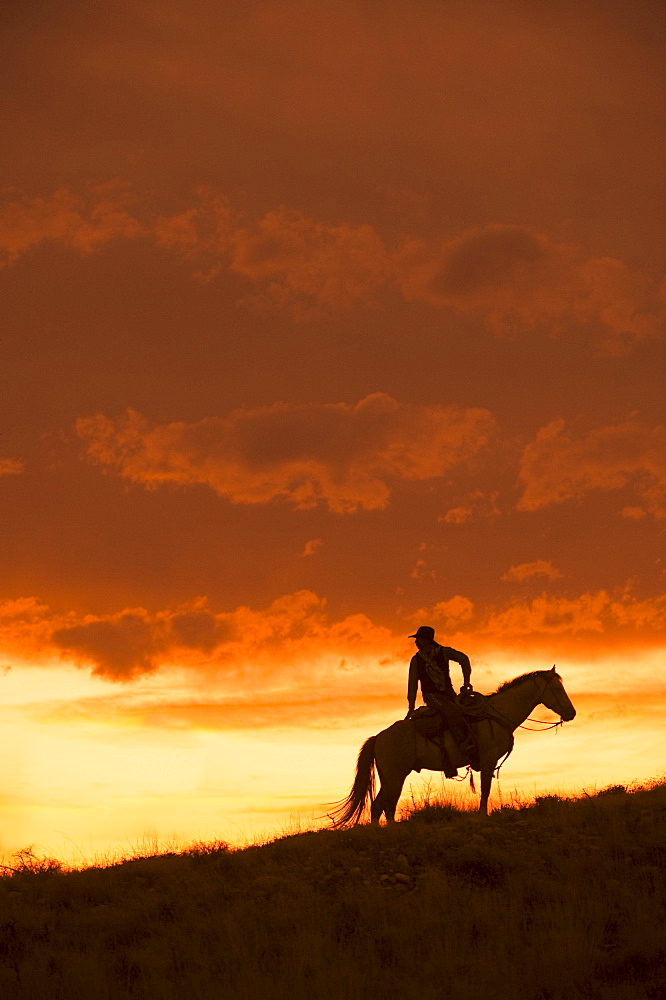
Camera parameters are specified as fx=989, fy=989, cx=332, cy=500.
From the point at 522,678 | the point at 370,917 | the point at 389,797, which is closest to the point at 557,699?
the point at 522,678

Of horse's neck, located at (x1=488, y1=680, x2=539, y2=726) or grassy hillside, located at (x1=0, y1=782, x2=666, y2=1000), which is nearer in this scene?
grassy hillside, located at (x1=0, y1=782, x2=666, y2=1000)

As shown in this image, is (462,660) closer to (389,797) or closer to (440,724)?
(440,724)

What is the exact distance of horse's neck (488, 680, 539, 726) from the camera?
2052 centimetres

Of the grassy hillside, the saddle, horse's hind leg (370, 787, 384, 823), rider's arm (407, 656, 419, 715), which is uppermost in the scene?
rider's arm (407, 656, 419, 715)

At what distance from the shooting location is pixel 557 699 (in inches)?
821

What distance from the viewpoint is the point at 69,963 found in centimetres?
1306

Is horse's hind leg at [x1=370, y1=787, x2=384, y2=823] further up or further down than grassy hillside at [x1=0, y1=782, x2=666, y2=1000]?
further up

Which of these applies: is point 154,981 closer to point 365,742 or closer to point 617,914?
point 617,914

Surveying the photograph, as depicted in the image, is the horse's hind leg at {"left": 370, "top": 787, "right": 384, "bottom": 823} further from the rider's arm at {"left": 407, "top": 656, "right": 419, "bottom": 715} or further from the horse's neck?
the horse's neck

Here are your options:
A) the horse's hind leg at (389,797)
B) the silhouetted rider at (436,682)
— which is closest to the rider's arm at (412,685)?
the silhouetted rider at (436,682)

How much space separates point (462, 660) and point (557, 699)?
2.29 metres

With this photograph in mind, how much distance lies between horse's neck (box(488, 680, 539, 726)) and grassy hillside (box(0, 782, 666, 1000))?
2.69 m

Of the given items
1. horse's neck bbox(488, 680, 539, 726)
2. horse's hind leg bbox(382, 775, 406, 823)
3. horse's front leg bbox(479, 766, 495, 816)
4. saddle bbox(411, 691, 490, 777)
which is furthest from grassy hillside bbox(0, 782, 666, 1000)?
horse's neck bbox(488, 680, 539, 726)

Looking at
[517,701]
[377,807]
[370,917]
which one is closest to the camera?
[370,917]
